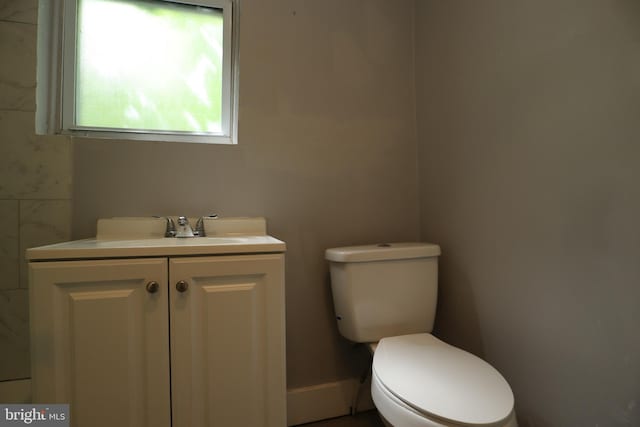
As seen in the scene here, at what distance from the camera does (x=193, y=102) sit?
1339mm

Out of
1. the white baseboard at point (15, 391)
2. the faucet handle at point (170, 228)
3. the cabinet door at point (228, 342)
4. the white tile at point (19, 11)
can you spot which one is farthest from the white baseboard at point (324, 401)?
the white tile at point (19, 11)

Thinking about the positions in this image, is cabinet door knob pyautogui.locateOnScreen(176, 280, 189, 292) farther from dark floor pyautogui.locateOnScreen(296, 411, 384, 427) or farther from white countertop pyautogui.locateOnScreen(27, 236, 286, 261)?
dark floor pyautogui.locateOnScreen(296, 411, 384, 427)

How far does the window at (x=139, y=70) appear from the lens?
1.20 metres

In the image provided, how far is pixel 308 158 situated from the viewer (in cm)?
134

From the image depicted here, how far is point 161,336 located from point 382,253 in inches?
29.9

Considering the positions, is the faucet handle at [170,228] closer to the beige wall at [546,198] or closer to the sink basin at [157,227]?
the sink basin at [157,227]

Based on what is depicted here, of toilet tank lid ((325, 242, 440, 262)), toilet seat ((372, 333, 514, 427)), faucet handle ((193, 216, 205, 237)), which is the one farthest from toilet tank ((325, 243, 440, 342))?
faucet handle ((193, 216, 205, 237))

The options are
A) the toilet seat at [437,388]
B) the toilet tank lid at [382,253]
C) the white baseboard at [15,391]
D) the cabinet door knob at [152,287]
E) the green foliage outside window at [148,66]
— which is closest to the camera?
the toilet seat at [437,388]

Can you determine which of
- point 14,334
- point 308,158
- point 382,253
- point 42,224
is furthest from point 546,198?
point 14,334

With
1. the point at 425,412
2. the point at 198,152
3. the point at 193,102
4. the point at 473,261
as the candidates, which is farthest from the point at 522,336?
the point at 193,102

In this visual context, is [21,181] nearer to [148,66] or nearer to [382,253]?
[148,66]

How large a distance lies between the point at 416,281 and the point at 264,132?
87cm

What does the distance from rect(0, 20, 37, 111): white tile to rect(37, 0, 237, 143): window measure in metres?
0.05

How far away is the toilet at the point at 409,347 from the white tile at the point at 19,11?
1.39 m
